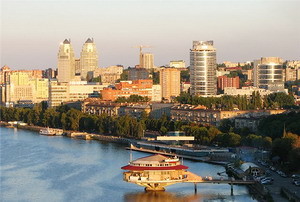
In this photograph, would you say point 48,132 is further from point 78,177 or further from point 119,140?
point 78,177

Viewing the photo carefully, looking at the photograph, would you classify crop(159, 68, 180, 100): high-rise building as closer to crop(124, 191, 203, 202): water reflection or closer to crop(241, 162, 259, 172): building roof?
crop(241, 162, 259, 172): building roof

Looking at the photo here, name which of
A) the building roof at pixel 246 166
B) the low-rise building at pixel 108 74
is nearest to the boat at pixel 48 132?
the building roof at pixel 246 166

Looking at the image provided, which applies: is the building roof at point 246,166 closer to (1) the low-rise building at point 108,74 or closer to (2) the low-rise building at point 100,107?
(2) the low-rise building at point 100,107

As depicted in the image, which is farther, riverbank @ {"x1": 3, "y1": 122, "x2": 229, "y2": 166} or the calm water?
riverbank @ {"x1": 3, "y1": 122, "x2": 229, "y2": 166}

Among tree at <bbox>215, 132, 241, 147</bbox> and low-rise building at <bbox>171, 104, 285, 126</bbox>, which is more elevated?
low-rise building at <bbox>171, 104, 285, 126</bbox>

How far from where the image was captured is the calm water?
51.1 ft

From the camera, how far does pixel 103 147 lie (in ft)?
86.7

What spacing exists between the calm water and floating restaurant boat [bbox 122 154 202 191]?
0.20 m

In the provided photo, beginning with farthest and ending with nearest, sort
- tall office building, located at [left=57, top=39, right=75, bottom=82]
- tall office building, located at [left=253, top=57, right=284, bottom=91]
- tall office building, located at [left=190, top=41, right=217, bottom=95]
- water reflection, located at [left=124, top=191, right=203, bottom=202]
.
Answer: tall office building, located at [left=57, top=39, right=75, bottom=82], tall office building, located at [left=253, top=57, right=284, bottom=91], tall office building, located at [left=190, top=41, right=217, bottom=95], water reflection, located at [left=124, top=191, right=203, bottom=202]

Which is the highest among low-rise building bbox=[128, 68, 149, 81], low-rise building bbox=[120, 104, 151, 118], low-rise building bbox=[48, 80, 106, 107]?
low-rise building bbox=[128, 68, 149, 81]

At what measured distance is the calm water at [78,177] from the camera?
15578 mm

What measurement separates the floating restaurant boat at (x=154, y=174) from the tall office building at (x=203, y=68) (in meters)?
31.1

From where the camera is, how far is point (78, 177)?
18328 mm

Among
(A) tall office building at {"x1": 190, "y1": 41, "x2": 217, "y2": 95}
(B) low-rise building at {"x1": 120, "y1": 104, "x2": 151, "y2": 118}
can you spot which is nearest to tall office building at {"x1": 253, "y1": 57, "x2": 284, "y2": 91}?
(A) tall office building at {"x1": 190, "y1": 41, "x2": 217, "y2": 95}
